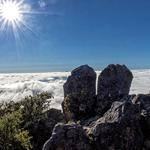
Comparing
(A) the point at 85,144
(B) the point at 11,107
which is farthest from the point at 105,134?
(B) the point at 11,107

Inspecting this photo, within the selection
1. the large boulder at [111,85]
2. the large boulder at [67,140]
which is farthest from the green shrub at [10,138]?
the large boulder at [111,85]

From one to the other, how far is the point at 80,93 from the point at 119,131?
68.5 feet

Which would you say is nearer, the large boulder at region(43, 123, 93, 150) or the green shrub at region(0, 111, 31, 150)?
the large boulder at region(43, 123, 93, 150)

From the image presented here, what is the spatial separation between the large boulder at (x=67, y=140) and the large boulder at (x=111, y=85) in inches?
654

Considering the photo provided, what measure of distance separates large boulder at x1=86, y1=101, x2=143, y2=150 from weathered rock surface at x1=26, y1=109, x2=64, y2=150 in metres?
12.2

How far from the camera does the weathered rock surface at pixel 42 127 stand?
43.2 metres

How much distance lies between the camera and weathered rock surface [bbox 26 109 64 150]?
43.2 meters

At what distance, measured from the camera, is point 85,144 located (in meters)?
30.5

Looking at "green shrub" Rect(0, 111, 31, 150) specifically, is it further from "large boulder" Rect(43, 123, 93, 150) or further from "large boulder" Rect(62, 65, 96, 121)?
"large boulder" Rect(62, 65, 96, 121)

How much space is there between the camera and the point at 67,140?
3020 cm

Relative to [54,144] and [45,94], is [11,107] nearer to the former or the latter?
[45,94]

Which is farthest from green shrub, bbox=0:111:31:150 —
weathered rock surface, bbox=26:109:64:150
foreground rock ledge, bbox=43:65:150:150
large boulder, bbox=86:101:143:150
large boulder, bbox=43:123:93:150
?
large boulder, bbox=86:101:143:150

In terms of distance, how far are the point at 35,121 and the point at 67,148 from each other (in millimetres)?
17321

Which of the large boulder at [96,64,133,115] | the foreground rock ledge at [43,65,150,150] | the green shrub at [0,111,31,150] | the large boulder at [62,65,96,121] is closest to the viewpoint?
the foreground rock ledge at [43,65,150,150]
